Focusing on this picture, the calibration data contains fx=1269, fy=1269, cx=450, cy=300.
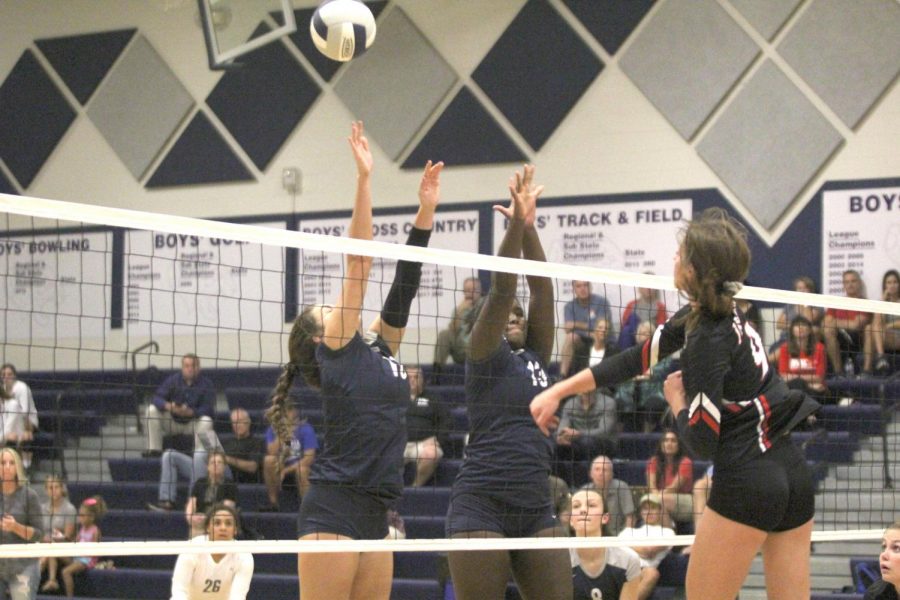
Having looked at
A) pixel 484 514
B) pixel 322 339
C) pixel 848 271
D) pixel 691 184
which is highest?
pixel 691 184

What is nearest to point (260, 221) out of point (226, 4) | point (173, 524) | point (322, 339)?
point (226, 4)

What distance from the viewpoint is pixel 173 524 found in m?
13.4

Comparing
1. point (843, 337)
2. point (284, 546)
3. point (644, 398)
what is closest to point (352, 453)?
point (284, 546)

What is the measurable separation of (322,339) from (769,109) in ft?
36.5

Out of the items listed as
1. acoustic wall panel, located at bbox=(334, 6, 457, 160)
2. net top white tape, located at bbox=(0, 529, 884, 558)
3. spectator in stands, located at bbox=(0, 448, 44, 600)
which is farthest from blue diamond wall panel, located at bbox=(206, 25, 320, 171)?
net top white tape, located at bbox=(0, 529, 884, 558)

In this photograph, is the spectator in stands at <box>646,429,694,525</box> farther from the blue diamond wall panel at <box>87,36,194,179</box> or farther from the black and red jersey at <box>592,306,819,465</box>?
the blue diamond wall panel at <box>87,36,194,179</box>

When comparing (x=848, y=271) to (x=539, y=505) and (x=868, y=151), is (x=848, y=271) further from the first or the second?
(x=539, y=505)

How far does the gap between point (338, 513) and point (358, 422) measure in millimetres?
386

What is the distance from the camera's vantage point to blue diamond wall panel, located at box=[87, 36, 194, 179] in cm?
1842

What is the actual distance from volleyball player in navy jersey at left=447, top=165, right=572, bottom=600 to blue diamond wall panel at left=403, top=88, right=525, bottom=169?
11.0m

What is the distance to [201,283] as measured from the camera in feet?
59.0

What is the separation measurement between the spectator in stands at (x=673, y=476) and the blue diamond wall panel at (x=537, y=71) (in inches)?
248

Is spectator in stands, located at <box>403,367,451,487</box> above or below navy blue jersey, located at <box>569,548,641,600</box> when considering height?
above

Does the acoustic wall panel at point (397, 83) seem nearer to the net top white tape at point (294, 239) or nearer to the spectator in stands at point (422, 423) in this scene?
the spectator in stands at point (422, 423)
